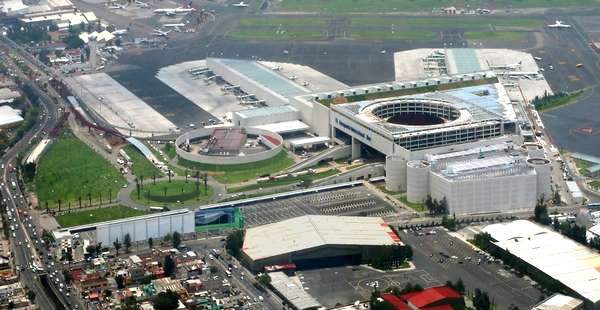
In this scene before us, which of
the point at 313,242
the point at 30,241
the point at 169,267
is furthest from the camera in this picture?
the point at 30,241

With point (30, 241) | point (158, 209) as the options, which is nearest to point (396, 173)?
point (158, 209)

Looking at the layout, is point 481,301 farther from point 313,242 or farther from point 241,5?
point 241,5

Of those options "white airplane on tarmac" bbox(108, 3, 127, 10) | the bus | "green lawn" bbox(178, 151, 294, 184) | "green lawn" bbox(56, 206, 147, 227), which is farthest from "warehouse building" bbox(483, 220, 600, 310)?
"white airplane on tarmac" bbox(108, 3, 127, 10)

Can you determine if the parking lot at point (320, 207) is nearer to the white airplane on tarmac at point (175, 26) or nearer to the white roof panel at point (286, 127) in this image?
the white roof panel at point (286, 127)

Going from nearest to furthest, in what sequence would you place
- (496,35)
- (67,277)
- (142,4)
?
(67,277) → (496,35) → (142,4)

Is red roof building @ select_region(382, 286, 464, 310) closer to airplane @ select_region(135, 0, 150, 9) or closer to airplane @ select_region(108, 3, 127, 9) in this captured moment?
airplane @ select_region(135, 0, 150, 9)

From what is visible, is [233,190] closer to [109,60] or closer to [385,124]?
[385,124]
